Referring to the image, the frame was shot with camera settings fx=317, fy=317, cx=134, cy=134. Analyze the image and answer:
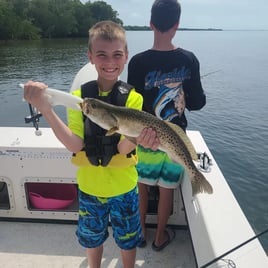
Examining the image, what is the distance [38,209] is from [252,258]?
2723mm

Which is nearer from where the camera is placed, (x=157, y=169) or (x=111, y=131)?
(x=111, y=131)

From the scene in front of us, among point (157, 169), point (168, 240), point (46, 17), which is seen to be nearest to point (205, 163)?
point (157, 169)

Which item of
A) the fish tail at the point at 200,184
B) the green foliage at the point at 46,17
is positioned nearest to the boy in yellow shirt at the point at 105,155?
the fish tail at the point at 200,184

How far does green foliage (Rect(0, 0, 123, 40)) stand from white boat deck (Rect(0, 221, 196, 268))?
6451 centimetres

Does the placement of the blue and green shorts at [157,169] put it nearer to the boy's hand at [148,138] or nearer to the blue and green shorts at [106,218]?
the blue and green shorts at [106,218]

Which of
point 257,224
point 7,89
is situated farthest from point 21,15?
point 257,224

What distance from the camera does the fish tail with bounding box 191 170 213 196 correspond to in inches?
102

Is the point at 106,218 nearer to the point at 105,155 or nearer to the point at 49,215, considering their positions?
the point at 105,155

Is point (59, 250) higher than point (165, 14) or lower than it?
lower

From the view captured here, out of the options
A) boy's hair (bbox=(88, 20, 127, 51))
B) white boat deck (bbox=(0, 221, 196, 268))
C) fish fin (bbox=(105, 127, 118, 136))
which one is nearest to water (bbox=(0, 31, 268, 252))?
white boat deck (bbox=(0, 221, 196, 268))

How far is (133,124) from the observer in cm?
228

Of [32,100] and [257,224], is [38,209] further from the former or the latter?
[257,224]

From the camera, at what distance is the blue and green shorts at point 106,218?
8.62ft

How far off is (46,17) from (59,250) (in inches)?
3150
